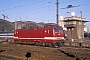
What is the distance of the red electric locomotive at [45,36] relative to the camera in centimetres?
2675

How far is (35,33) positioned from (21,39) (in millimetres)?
4690

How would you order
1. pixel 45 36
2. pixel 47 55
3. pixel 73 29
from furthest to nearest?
pixel 73 29, pixel 45 36, pixel 47 55

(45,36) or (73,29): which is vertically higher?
(73,29)

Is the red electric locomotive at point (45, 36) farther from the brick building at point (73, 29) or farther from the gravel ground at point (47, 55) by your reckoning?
the brick building at point (73, 29)

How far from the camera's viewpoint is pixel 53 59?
46.1 ft

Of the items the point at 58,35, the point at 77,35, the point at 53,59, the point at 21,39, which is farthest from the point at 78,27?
the point at 53,59

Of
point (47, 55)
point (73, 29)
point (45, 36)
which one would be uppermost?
point (73, 29)

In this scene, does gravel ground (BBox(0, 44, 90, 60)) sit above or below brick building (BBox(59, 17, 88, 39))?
below

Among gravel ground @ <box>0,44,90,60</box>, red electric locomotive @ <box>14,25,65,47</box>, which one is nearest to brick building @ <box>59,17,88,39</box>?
red electric locomotive @ <box>14,25,65,47</box>

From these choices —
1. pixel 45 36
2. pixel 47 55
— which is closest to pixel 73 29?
pixel 45 36

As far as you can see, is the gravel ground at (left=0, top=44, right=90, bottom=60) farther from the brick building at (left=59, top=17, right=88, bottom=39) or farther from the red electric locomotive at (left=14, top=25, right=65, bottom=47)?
the brick building at (left=59, top=17, right=88, bottom=39)

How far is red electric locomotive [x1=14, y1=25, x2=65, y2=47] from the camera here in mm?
26750

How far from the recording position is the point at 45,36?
2819cm

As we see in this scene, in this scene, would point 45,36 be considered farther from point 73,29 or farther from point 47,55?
point 73,29
